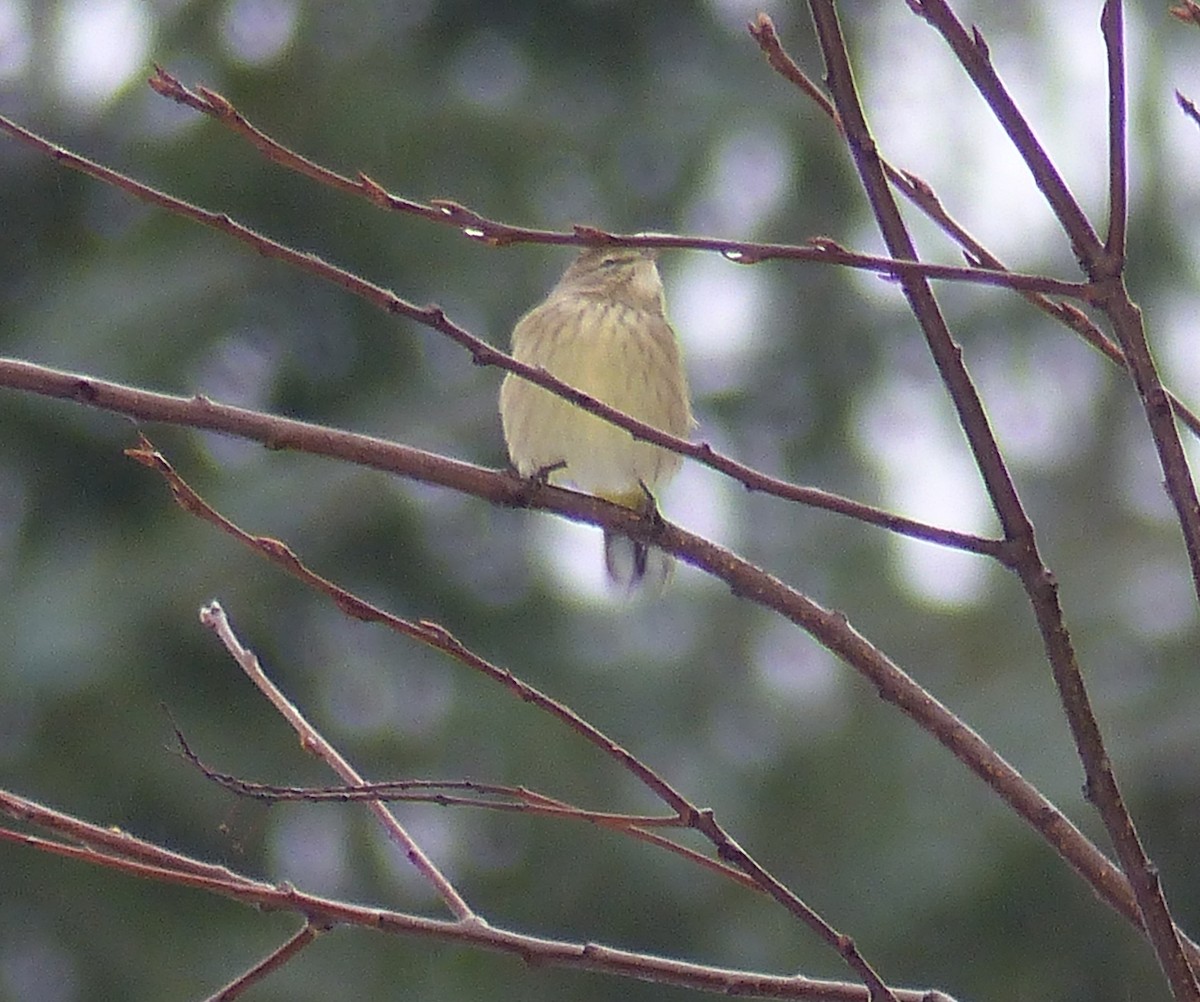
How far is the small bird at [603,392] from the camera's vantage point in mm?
4027

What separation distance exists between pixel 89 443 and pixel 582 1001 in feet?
10.0

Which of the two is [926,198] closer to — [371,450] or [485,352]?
[485,352]

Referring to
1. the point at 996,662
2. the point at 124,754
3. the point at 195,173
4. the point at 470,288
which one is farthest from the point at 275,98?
the point at 996,662

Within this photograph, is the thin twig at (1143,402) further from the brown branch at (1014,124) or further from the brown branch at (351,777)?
the brown branch at (351,777)

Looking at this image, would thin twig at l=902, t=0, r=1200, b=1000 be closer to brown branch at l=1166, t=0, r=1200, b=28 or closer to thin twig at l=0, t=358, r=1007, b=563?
thin twig at l=0, t=358, r=1007, b=563

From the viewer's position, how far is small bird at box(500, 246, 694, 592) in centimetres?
403

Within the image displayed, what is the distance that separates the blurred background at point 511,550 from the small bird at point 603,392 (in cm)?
307

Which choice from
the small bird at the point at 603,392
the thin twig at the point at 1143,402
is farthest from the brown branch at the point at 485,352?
the small bird at the point at 603,392

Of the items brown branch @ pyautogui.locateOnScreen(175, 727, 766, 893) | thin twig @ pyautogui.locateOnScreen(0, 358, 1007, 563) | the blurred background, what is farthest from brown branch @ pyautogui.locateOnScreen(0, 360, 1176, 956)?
the blurred background

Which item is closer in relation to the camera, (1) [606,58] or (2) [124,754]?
(2) [124,754]

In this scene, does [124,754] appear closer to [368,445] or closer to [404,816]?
[404,816]

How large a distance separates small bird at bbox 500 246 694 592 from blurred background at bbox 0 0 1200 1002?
3066 millimetres

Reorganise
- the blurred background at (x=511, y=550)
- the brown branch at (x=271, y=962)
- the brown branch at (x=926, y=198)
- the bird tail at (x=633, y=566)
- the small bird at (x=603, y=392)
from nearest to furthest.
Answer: the brown branch at (x=271, y=962)
the brown branch at (x=926, y=198)
the small bird at (x=603, y=392)
the bird tail at (x=633, y=566)
the blurred background at (x=511, y=550)

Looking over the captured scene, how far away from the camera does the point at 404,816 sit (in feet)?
25.5
